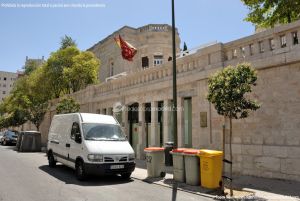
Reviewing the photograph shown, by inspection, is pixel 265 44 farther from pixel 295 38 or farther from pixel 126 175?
pixel 126 175

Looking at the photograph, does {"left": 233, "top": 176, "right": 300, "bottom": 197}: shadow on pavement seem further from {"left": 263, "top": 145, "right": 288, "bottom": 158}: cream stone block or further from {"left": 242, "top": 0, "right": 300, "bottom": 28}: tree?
{"left": 242, "top": 0, "right": 300, "bottom": 28}: tree

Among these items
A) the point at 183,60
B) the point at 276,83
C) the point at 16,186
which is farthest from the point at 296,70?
the point at 16,186

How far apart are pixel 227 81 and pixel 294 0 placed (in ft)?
21.8

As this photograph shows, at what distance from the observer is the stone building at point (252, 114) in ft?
30.2

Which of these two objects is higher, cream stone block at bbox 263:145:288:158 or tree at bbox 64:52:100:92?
tree at bbox 64:52:100:92

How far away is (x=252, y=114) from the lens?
10422 mm

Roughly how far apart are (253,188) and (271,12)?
9.76 m

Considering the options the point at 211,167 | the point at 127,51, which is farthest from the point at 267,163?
the point at 127,51

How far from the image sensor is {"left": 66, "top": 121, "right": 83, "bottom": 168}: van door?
10180 mm

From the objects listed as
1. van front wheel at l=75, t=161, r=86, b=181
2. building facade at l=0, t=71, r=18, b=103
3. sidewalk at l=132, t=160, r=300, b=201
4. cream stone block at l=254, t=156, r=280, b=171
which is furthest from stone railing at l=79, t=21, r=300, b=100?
building facade at l=0, t=71, r=18, b=103

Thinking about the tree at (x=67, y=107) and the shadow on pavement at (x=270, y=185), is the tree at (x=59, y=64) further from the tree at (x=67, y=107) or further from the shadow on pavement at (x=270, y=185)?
the shadow on pavement at (x=270, y=185)

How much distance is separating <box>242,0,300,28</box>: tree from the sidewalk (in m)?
7.61

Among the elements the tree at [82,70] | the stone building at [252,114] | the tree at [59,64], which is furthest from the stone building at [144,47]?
the stone building at [252,114]

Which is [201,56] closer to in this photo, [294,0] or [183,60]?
[183,60]
